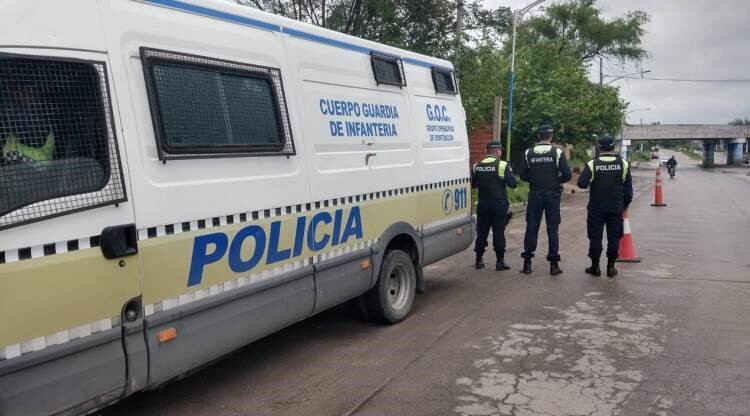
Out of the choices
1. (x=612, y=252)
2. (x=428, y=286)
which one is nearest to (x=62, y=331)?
(x=428, y=286)

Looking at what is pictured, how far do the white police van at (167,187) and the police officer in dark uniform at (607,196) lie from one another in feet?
12.0

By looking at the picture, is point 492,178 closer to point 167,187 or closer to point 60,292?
point 167,187

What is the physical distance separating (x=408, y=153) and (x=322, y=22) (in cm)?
961

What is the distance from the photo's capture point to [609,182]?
7949mm

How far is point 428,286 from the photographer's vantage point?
7742mm

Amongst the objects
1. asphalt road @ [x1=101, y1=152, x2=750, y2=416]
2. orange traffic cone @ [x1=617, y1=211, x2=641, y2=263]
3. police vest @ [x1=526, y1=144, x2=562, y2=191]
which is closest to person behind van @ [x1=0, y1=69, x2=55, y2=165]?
asphalt road @ [x1=101, y1=152, x2=750, y2=416]

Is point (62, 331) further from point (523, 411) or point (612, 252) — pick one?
point (612, 252)

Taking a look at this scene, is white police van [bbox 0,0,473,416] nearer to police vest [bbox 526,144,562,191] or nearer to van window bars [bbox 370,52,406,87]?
van window bars [bbox 370,52,406,87]

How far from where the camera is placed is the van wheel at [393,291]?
571cm

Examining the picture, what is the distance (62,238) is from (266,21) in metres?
2.20

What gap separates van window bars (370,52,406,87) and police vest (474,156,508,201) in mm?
2356

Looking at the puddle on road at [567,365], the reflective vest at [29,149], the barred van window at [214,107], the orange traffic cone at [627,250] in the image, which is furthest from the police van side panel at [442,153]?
the reflective vest at [29,149]

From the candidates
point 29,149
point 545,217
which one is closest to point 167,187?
point 29,149

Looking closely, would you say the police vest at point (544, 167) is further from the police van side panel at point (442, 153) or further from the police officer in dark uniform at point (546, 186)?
the police van side panel at point (442, 153)
